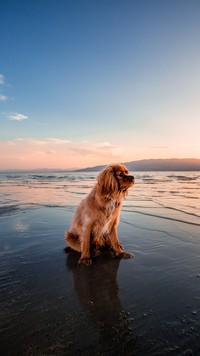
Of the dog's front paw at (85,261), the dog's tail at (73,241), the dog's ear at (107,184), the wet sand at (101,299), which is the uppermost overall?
the dog's ear at (107,184)

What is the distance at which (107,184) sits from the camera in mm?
4066

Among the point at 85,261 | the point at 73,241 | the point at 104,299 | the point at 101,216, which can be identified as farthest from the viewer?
the point at 73,241

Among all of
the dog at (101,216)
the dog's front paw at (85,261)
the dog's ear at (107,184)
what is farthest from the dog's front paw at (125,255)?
the dog's ear at (107,184)

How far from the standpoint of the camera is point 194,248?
4.27 metres

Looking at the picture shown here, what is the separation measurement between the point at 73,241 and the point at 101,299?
1762 millimetres

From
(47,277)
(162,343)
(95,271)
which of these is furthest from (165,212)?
(162,343)

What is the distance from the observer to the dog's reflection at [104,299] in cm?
206

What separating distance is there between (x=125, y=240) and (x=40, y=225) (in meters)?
2.29

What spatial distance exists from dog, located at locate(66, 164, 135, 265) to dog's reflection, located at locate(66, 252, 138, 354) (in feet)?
0.72

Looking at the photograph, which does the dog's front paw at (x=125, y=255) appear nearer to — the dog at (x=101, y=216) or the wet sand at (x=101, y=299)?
the dog at (x=101, y=216)

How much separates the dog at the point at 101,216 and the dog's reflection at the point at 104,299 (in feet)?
0.72

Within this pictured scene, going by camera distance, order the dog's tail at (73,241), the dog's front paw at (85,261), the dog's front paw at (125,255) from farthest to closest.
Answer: the dog's tail at (73,241), the dog's front paw at (125,255), the dog's front paw at (85,261)

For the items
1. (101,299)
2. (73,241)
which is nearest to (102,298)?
(101,299)

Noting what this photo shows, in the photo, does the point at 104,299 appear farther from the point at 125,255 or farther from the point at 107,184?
the point at 107,184
